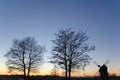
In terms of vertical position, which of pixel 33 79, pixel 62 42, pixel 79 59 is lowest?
pixel 33 79

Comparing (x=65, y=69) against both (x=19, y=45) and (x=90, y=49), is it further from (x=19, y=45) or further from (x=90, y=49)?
(x=19, y=45)

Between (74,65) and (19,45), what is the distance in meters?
14.1

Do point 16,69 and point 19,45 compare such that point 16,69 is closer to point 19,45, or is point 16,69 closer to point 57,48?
point 19,45

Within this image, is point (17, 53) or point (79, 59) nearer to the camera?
point (79, 59)

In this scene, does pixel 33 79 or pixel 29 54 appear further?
pixel 33 79

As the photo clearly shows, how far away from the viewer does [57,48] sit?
161 ft

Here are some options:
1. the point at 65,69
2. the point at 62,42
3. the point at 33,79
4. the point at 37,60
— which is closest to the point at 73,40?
the point at 62,42

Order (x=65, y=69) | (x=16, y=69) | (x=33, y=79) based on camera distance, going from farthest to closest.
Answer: (x=33, y=79), (x=16, y=69), (x=65, y=69)

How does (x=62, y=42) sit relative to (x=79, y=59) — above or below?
above

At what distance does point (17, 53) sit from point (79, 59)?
46.6 feet

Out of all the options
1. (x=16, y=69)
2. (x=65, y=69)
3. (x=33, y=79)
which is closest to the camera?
(x=65, y=69)

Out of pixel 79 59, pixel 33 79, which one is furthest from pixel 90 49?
pixel 33 79

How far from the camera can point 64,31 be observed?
49.9 metres

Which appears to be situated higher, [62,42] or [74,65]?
[62,42]
